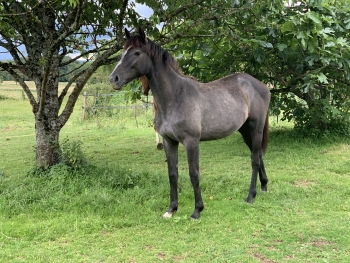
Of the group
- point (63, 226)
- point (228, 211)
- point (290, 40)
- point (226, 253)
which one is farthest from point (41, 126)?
point (290, 40)

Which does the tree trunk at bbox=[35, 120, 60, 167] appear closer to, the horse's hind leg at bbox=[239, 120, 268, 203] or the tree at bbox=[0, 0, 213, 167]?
the tree at bbox=[0, 0, 213, 167]

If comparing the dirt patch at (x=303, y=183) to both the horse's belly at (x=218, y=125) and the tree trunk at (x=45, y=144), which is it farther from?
the tree trunk at (x=45, y=144)

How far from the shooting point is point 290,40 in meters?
Result: 4.77

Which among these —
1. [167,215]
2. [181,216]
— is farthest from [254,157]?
[167,215]

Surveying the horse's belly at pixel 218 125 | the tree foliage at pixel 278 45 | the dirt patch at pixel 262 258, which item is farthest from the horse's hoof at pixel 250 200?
the tree foliage at pixel 278 45

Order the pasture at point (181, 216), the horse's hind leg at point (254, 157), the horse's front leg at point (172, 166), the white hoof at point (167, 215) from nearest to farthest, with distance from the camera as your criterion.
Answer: the pasture at point (181, 216) < the white hoof at point (167, 215) < the horse's front leg at point (172, 166) < the horse's hind leg at point (254, 157)

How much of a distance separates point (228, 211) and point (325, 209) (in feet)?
4.08

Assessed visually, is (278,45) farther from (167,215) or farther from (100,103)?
(100,103)

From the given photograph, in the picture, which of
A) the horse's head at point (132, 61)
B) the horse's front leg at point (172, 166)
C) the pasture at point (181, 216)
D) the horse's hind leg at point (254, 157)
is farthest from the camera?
the horse's hind leg at point (254, 157)

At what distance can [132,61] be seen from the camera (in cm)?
361

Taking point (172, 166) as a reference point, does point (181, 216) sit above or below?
below

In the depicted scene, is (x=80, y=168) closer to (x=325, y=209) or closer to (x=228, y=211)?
(x=228, y=211)

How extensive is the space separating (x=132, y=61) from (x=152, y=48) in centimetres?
32

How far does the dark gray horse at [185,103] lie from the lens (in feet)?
12.0
